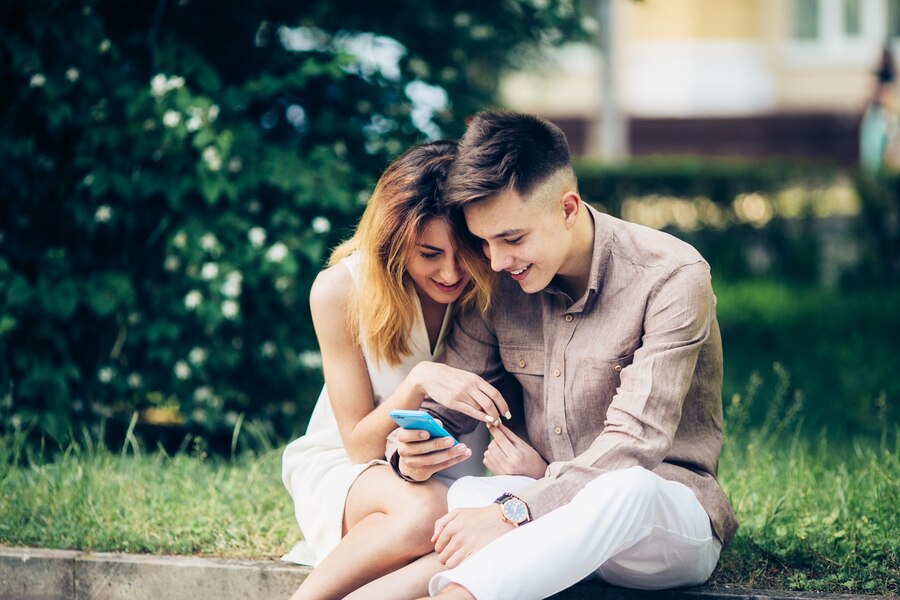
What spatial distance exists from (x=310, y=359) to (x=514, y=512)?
2715 mm

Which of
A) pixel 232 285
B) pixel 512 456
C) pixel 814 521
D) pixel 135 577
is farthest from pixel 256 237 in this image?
pixel 814 521

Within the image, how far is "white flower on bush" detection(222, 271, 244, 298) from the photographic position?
5.09 metres

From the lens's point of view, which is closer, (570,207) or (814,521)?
(570,207)

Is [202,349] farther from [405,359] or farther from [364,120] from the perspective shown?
[405,359]

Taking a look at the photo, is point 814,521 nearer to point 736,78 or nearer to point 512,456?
point 512,456

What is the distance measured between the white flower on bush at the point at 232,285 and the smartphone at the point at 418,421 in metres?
2.08

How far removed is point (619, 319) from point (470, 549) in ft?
2.58

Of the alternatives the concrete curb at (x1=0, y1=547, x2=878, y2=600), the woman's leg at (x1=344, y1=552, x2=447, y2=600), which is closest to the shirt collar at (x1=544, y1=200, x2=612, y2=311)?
the woman's leg at (x1=344, y1=552, x2=447, y2=600)

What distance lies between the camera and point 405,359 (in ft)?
12.1

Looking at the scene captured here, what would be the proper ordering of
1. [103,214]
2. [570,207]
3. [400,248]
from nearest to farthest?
1. [570,207]
2. [400,248]
3. [103,214]

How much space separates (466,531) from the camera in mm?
3074

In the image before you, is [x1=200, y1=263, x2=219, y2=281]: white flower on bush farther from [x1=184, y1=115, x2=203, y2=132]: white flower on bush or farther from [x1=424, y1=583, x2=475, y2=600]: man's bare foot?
[x1=424, y1=583, x2=475, y2=600]: man's bare foot

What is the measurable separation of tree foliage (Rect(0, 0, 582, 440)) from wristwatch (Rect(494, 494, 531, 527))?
7.38 feet

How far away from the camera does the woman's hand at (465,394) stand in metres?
3.31
